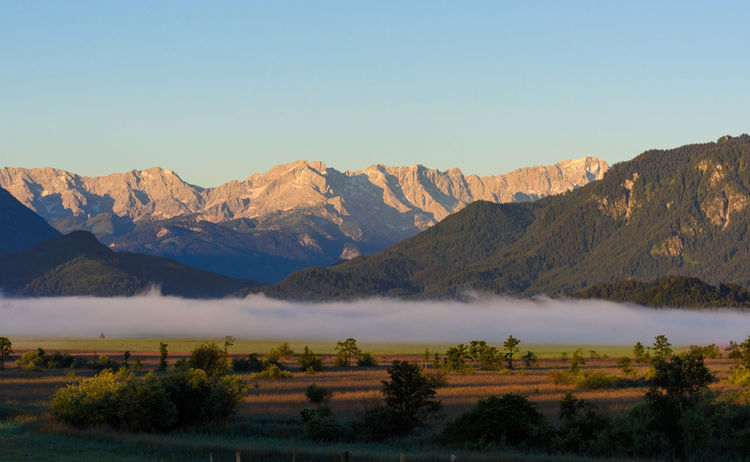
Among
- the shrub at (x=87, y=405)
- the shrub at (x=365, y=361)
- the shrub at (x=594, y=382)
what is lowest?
the shrub at (x=594, y=382)

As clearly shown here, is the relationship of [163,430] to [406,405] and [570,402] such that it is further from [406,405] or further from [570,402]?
[570,402]

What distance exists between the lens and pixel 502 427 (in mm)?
60812

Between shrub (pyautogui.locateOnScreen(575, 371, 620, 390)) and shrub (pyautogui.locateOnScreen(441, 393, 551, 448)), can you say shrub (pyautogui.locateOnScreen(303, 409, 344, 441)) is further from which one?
shrub (pyautogui.locateOnScreen(575, 371, 620, 390))

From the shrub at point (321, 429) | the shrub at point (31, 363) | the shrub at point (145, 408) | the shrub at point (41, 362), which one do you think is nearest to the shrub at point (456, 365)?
the shrub at point (41, 362)

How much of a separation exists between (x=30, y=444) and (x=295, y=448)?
15.5 metres

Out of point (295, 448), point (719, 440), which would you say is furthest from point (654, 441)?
point (295, 448)

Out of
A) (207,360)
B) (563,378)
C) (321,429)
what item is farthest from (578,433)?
(207,360)

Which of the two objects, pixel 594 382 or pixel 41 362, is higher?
pixel 41 362

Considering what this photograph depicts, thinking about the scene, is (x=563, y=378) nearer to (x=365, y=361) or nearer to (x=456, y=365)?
(x=456, y=365)

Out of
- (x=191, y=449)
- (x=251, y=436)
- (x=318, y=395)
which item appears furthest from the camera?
(x=318, y=395)

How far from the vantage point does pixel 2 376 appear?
130 meters

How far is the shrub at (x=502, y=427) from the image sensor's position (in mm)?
60469

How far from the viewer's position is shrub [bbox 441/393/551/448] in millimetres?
60469

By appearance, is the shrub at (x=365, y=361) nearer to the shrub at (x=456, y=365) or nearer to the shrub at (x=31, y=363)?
the shrub at (x=456, y=365)
